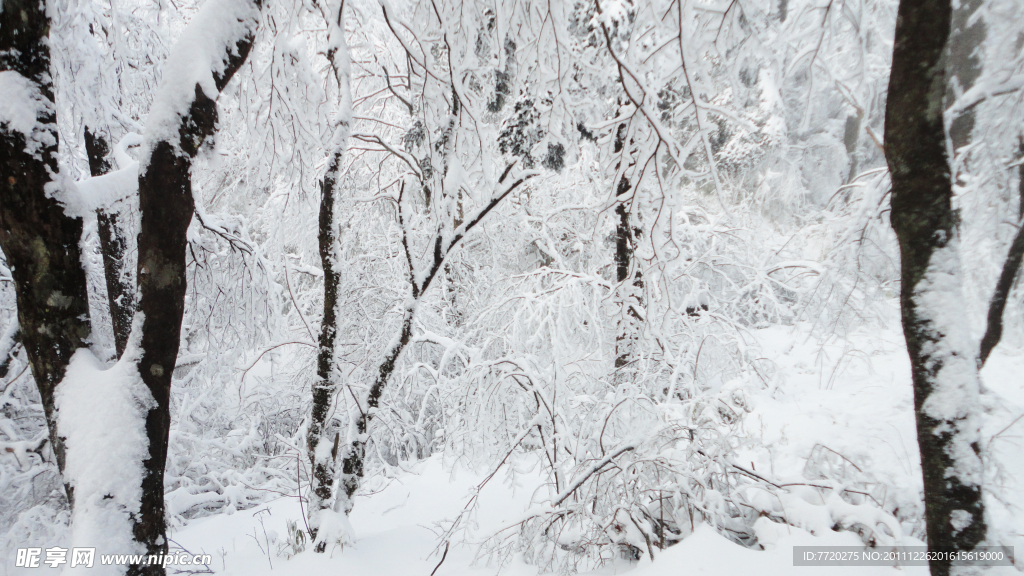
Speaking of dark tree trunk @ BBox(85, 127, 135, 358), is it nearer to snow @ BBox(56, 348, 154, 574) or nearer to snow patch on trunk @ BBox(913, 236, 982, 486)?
snow @ BBox(56, 348, 154, 574)

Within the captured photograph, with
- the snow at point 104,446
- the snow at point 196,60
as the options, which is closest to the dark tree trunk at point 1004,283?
the snow at point 196,60

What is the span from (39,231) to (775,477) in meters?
4.38

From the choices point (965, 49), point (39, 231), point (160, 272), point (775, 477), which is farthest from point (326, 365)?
point (965, 49)

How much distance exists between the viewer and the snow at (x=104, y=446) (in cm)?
158

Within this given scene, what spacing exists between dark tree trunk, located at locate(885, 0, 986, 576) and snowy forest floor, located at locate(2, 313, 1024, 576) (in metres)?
0.23

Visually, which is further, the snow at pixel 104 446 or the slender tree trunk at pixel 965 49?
the slender tree trunk at pixel 965 49

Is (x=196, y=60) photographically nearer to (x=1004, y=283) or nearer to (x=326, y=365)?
(x=326, y=365)

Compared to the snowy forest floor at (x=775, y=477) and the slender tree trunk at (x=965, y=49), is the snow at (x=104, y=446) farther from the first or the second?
the slender tree trunk at (x=965, y=49)

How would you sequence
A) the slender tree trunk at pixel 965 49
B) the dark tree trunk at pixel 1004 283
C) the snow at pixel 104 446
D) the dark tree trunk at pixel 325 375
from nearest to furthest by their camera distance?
the snow at pixel 104 446 < the slender tree trunk at pixel 965 49 < the dark tree trunk at pixel 1004 283 < the dark tree trunk at pixel 325 375

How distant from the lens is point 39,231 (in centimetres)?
166

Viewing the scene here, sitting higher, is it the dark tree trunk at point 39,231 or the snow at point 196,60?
the snow at point 196,60

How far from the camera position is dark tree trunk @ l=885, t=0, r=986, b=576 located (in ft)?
4.76

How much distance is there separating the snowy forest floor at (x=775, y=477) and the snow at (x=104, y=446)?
1950 mm

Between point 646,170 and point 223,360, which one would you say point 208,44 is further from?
point 223,360
